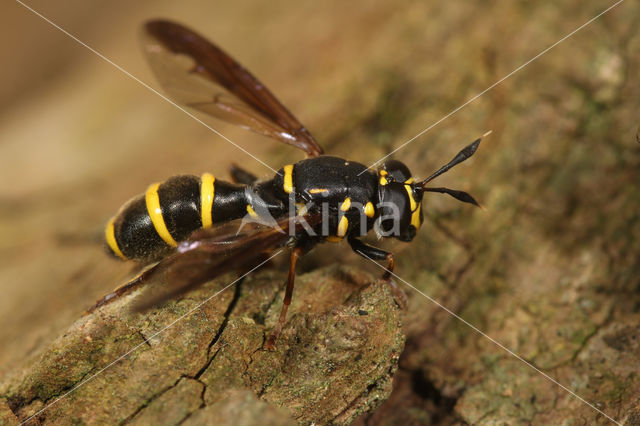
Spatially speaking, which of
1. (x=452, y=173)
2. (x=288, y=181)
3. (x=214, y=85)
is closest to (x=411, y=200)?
(x=452, y=173)

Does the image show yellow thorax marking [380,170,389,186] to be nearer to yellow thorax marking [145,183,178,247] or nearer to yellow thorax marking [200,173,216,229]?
yellow thorax marking [200,173,216,229]

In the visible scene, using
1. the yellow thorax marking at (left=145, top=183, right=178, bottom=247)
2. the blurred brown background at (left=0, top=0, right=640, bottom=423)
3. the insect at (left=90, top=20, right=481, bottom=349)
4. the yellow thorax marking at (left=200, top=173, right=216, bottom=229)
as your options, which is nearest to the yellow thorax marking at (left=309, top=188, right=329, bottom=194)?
the insect at (left=90, top=20, right=481, bottom=349)

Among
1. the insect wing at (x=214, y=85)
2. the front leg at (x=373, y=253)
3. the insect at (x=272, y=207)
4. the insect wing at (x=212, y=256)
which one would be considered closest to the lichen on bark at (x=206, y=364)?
the insect wing at (x=212, y=256)

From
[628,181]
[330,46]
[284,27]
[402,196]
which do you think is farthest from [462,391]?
[284,27]

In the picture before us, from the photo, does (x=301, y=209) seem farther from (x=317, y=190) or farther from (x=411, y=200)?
(x=411, y=200)

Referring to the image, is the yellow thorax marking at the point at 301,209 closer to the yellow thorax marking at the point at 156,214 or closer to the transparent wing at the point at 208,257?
the transparent wing at the point at 208,257
